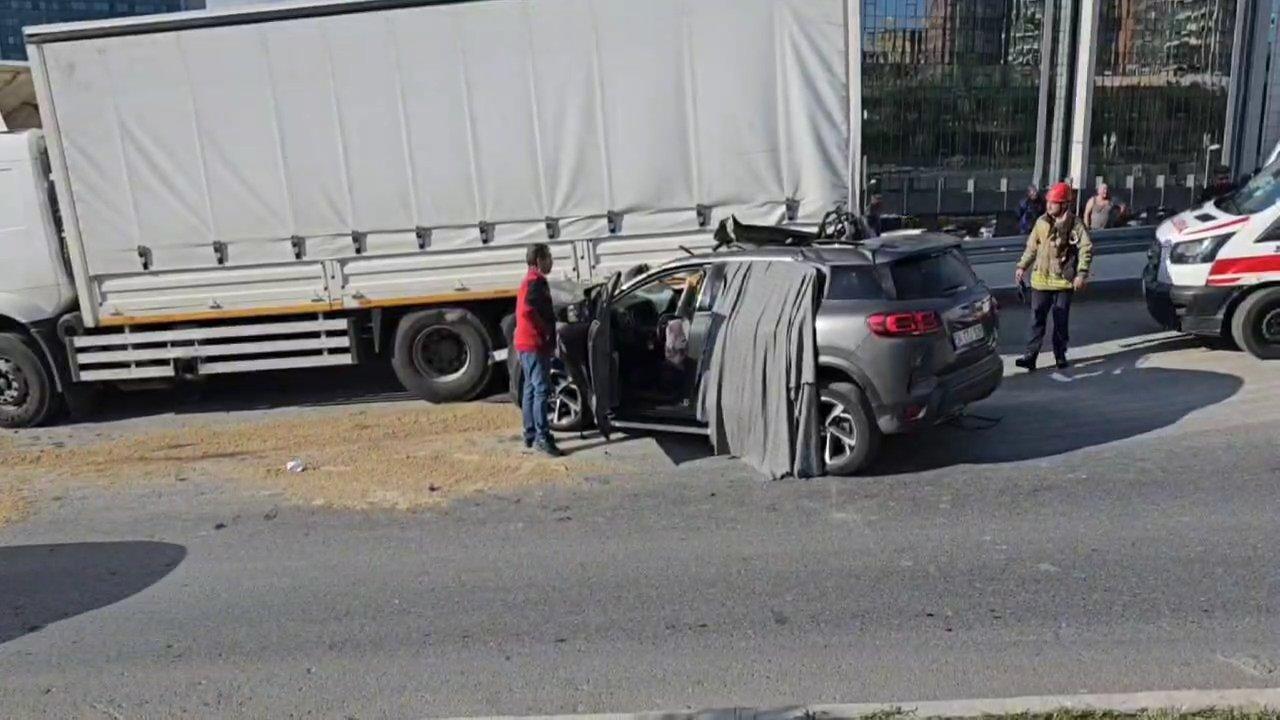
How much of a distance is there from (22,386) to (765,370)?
749cm

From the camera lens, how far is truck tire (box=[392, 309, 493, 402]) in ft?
30.5

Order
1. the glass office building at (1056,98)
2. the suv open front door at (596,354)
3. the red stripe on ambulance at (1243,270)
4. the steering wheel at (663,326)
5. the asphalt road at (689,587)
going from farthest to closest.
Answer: the glass office building at (1056,98) < the red stripe on ambulance at (1243,270) < the suv open front door at (596,354) < the steering wheel at (663,326) < the asphalt road at (689,587)

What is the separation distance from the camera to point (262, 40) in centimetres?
884

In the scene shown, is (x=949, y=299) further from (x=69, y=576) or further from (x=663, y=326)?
(x=69, y=576)

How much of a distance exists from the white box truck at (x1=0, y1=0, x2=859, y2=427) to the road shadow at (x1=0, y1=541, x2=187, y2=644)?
3.42m

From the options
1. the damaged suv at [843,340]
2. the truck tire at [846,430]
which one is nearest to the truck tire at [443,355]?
the damaged suv at [843,340]

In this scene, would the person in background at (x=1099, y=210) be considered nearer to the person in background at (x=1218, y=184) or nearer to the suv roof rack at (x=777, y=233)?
the person in background at (x=1218, y=184)

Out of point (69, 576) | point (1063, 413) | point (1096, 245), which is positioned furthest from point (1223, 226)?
point (69, 576)

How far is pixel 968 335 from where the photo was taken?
22.1ft

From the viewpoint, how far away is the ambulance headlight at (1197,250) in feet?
30.2

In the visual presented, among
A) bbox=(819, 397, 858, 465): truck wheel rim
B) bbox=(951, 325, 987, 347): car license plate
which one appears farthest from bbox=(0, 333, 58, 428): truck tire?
bbox=(951, 325, 987, 347): car license plate

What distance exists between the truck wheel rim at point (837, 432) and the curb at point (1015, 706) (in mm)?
3032

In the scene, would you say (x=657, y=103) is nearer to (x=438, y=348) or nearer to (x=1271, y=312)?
(x=438, y=348)

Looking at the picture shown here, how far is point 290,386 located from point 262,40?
376 cm
